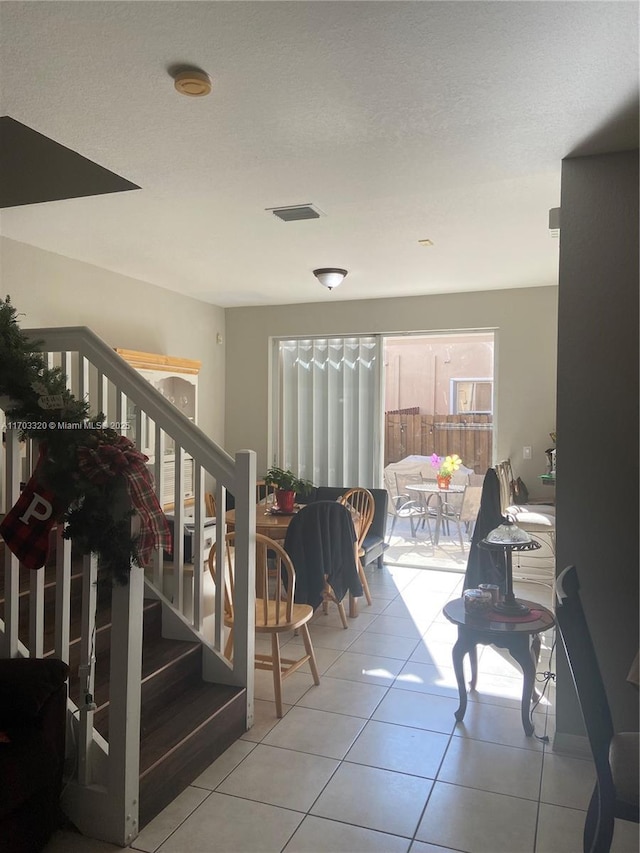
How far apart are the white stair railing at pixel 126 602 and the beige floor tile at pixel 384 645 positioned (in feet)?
3.75

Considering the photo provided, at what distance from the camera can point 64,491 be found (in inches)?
84.7

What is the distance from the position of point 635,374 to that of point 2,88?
2606 mm

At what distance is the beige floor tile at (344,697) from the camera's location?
3229mm

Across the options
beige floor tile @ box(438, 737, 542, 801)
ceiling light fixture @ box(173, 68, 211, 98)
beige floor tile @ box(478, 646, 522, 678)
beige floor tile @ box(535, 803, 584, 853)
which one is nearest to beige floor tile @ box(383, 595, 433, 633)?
beige floor tile @ box(478, 646, 522, 678)

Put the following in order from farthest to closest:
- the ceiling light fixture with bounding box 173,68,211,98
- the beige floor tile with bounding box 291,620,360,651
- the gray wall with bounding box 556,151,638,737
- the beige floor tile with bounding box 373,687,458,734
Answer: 1. the beige floor tile with bounding box 291,620,360,651
2. the beige floor tile with bounding box 373,687,458,734
3. the gray wall with bounding box 556,151,638,737
4. the ceiling light fixture with bounding box 173,68,211,98

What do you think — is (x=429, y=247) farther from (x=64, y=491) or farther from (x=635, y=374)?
(x=64, y=491)

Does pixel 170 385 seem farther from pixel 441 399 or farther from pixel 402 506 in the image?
pixel 441 399

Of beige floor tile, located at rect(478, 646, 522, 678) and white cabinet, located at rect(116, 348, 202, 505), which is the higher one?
white cabinet, located at rect(116, 348, 202, 505)

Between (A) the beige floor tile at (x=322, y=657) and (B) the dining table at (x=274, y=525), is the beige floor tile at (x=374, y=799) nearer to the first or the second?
(A) the beige floor tile at (x=322, y=657)

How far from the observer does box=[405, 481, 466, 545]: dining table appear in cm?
681

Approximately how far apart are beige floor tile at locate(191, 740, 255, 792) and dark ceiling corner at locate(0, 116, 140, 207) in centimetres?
278

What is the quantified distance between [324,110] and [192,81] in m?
0.50

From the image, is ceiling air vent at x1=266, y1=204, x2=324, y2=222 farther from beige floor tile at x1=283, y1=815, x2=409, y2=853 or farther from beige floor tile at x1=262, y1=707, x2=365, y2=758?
beige floor tile at x1=283, y1=815, x2=409, y2=853

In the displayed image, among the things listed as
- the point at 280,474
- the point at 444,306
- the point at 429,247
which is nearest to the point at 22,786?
the point at 280,474
